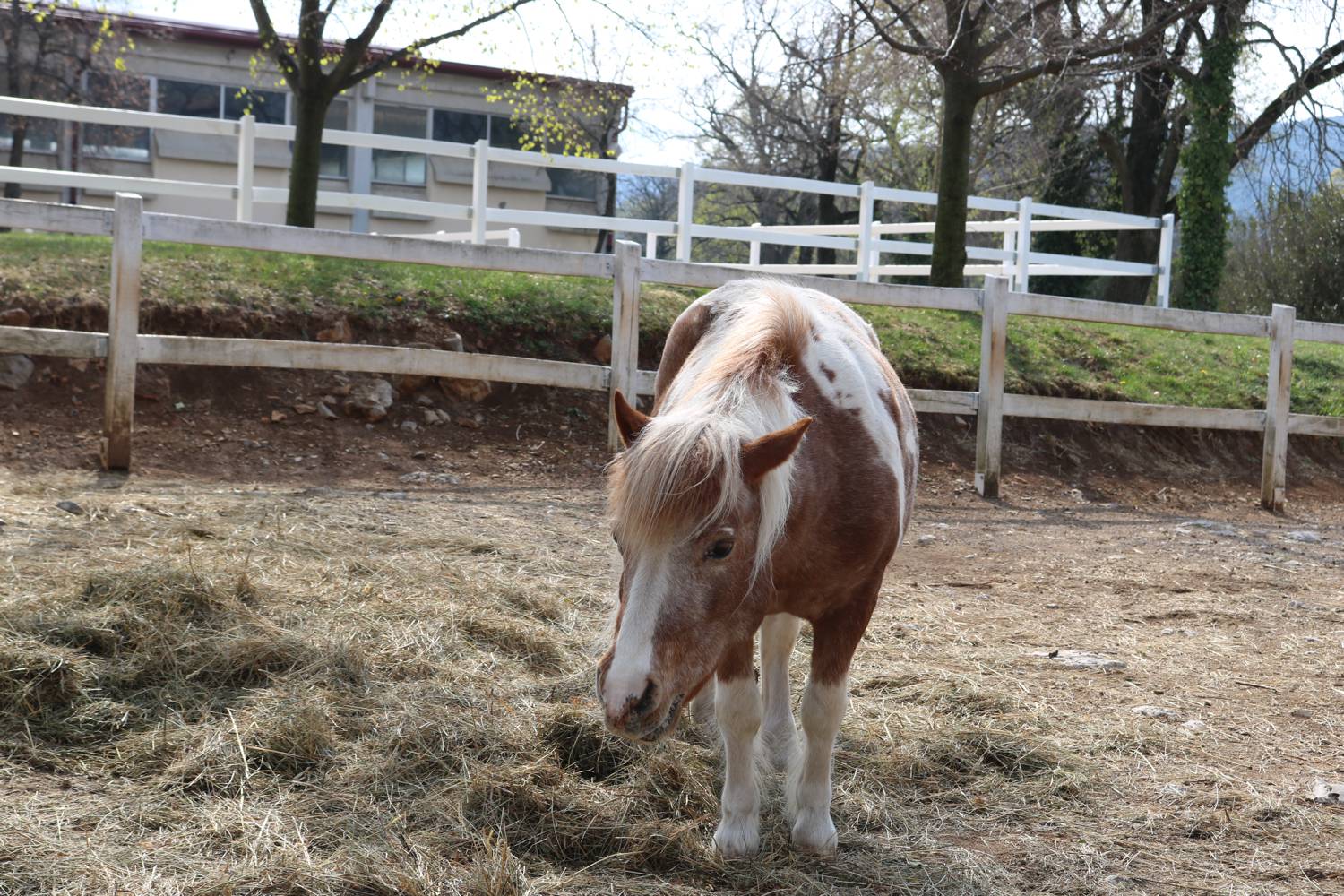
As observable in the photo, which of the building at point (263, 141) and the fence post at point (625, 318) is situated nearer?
the fence post at point (625, 318)

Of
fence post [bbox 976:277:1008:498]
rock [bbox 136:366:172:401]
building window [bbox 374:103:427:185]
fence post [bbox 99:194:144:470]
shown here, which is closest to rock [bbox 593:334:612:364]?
fence post [bbox 976:277:1008:498]

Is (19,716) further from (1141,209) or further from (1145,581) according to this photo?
(1141,209)

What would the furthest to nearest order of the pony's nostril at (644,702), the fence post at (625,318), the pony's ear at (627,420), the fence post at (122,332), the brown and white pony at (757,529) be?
1. the fence post at (625,318)
2. the fence post at (122,332)
3. the pony's ear at (627,420)
4. the brown and white pony at (757,529)
5. the pony's nostril at (644,702)

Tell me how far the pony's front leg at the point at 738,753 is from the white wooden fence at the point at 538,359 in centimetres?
421

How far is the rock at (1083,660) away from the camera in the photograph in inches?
178

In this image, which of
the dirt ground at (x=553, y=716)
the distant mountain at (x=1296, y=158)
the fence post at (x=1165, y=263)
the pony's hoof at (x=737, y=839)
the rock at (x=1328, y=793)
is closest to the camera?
the dirt ground at (x=553, y=716)

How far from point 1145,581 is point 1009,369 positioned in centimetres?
484

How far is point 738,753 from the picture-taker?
9.73ft

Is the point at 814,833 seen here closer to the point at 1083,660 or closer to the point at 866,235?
the point at 1083,660

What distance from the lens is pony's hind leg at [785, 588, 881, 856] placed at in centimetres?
296

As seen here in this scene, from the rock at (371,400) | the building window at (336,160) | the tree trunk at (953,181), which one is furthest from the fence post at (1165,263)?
the building window at (336,160)

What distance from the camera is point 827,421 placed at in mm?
2998

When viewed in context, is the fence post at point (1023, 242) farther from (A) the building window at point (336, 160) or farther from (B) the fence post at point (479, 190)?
(A) the building window at point (336, 160)

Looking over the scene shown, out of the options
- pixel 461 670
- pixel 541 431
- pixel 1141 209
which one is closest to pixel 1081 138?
pixel 1141 209
